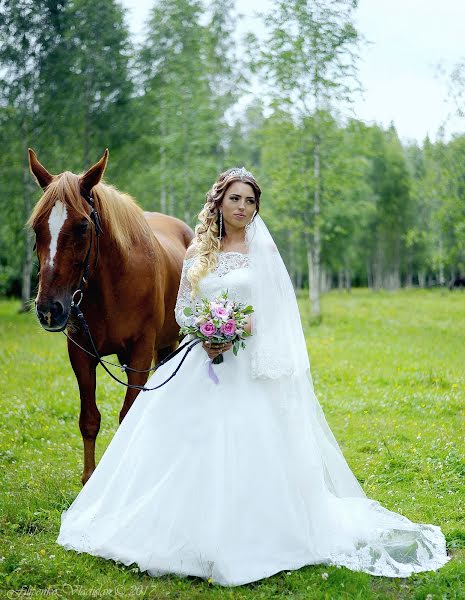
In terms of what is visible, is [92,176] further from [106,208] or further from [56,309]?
[56,309]

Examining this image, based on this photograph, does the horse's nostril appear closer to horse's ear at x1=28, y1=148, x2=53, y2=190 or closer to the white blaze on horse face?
the white blaze on horse face

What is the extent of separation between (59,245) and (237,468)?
6.85 ft

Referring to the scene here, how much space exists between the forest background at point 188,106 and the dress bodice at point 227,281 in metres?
14.8

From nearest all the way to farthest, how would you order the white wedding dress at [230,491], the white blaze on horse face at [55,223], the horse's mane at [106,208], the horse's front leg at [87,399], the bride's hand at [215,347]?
the white wedding dress at [230,491]
the bride's hand at [215,347]
the white blaze on horse face at [55,223]
the horse's mane at [106,208]
the horse's front leg at [87,399]

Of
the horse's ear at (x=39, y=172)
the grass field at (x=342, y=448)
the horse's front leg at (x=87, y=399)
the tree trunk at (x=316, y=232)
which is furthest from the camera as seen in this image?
the tree trunk at (x=316, y=232)

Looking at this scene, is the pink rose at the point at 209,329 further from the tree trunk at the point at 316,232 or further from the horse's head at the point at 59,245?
the tree trunk at the point at 316,232

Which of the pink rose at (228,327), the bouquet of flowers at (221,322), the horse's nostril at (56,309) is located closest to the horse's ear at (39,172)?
the horse's nostril at (56,309)

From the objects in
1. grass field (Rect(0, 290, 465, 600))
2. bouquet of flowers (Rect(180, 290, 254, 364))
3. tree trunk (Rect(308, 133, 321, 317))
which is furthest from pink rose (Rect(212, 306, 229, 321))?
tree trunk (Rect(308, 133, 321, 317))

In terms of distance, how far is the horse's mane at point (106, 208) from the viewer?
15.4 feet

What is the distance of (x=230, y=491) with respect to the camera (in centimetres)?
421

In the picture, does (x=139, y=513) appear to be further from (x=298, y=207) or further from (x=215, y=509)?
(x=298, y=207)

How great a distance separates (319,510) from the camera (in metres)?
4.45

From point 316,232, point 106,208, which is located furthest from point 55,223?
point 316,232

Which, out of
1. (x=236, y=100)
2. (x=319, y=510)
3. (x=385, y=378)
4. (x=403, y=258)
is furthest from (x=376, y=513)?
(x=403, y=258)
